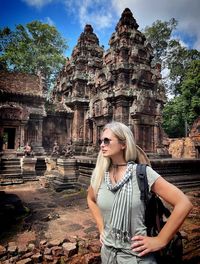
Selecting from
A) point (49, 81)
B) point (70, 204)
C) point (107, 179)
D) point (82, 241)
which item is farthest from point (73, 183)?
point (49, 81)

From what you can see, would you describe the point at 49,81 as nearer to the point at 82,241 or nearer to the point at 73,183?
the point at 73,183

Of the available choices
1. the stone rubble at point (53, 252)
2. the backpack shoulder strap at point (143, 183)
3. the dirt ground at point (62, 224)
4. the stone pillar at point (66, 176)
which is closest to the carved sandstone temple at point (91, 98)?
the stone pillar at point (66, 176)

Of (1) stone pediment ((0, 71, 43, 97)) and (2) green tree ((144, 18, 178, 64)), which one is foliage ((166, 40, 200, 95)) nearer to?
(2) green tree ((144, 18, 178, 64))

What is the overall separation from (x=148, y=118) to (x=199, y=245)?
798cm

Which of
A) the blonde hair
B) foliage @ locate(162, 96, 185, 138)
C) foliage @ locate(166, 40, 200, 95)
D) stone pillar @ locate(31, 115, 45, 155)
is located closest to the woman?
the blonde hair

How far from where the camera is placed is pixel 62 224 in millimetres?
4438

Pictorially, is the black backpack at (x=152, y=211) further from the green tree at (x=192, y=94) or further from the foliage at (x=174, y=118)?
the foliage at (x=174, y=118)

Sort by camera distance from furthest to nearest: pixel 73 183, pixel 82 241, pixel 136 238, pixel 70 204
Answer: pixel 73 183
pixel 70 204
pixel 82 241
pixel 136 238

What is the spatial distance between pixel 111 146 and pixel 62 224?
3.37m

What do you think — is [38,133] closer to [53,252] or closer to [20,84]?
[20,84]

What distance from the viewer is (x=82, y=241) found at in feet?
11.3

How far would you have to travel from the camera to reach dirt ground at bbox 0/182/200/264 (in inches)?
141

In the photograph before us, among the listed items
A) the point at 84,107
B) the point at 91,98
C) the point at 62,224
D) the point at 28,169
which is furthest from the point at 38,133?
the point at 62,224

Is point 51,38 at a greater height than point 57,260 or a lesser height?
→ greater
